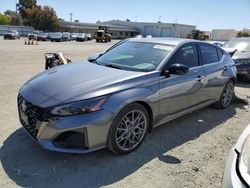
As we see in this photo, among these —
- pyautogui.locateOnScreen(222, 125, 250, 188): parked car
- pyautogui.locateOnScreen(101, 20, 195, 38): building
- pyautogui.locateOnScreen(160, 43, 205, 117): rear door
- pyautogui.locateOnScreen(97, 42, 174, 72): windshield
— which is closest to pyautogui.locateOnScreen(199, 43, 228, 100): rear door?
pyautogui.locateOnScreen(160, 43, 205, 117): rear door

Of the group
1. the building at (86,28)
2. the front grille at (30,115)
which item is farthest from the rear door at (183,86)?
the building at (86,28)

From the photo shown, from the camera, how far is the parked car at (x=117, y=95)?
341cm

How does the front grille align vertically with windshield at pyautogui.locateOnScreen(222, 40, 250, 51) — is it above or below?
below

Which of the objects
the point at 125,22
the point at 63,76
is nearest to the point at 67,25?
the point at 125,22

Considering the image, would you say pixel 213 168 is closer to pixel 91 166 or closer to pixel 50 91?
pixel 91 166

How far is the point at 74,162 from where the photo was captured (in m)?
3.71

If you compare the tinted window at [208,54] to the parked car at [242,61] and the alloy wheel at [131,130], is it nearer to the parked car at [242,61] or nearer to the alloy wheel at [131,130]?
the alloy wheel at [131,130]

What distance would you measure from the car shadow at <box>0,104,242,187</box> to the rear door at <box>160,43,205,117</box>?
1.80ft

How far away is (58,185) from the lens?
3199mm

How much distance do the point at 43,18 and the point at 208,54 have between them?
245 feet

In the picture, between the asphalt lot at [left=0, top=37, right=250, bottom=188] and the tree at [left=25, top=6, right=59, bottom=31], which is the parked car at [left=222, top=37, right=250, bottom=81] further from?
the tree at [left=25, top=6, right=59, bottom=31]

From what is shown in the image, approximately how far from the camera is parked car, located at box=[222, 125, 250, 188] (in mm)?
2141

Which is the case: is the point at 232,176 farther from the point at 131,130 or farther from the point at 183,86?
the point at 183,86

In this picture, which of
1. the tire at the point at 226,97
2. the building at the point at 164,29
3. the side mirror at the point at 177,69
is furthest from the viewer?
the building at the point at 164,29
